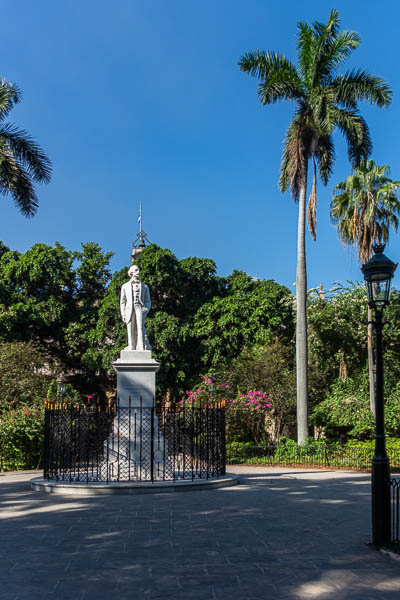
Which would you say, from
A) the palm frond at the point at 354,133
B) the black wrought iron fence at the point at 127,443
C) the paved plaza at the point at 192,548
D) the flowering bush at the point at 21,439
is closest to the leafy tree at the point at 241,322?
the palm frond at the point at 354,133

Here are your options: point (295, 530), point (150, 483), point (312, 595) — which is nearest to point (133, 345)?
point (150, 483)

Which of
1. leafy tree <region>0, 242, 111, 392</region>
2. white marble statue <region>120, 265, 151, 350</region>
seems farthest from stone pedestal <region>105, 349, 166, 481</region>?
leafy tree <region>0, 242, 111, 392</region>

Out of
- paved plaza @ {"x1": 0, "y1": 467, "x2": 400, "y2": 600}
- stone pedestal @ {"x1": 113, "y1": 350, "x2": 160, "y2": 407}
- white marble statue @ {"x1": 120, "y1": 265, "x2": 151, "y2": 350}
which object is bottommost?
paved plaza @ {"x1": 0, "y1": 467, "x2": 400, "y2": 600}

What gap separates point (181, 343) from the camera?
28.9m

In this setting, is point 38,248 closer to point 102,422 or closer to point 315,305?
point 315,305

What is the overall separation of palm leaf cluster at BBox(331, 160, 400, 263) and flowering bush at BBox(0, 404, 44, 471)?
13.5 m

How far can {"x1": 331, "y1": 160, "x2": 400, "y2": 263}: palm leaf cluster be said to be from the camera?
2153 cm

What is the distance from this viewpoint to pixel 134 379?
13.9m

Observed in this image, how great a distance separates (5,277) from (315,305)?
53.8 feet

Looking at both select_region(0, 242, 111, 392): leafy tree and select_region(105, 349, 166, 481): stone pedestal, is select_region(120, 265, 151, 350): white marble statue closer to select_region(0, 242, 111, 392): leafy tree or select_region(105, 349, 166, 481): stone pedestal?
select_region(105, 349, 166, 481): stone pedestal

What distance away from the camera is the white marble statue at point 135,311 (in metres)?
14.4

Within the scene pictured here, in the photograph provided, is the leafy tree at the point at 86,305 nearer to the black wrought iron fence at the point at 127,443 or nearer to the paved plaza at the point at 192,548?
the black wrought iron fence at the point at 127,443

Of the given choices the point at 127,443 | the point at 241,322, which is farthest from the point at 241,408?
the point at 127,443

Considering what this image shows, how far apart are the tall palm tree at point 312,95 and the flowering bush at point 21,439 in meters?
10.6
